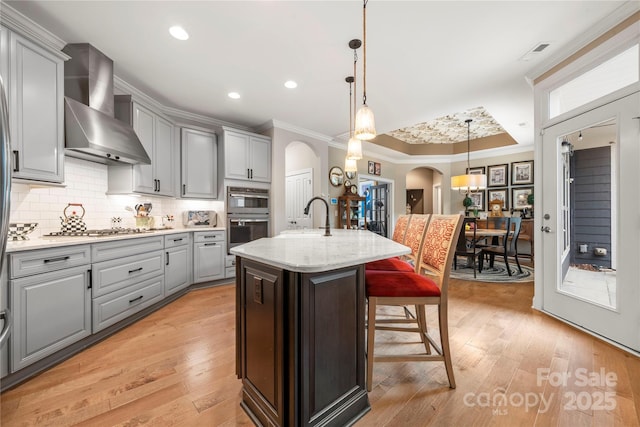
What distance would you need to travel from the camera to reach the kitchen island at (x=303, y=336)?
43.4 inches

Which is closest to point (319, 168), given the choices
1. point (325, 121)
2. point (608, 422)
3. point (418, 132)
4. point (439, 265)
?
point (325, 121)

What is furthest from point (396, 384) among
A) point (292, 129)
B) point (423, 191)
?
point (423, 191)

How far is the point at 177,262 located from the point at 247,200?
1.40 meters

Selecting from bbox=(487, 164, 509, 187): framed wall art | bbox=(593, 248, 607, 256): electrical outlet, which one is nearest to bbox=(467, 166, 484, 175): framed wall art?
bbox=(487, 164, 509, 187): framed wall art

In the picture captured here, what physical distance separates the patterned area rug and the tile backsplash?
15.7ft

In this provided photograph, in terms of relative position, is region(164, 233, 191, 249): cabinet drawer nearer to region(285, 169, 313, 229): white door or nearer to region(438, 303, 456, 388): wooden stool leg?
region(285, 169, 313, 229): white door

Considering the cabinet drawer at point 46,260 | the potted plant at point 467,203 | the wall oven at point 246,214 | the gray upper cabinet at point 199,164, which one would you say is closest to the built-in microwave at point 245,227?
the wall oven at point 246,214

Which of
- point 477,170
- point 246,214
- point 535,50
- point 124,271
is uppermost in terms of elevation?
point 535,50

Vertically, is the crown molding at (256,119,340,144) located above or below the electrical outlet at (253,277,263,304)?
above

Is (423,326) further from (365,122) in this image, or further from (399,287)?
(365,122)

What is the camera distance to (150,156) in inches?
128

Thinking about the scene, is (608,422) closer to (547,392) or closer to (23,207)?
(547,392)

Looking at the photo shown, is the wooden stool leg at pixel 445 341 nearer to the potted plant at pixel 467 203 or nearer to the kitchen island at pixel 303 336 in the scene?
the kitchen island at pixel 303 336

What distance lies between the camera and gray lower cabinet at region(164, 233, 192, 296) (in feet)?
10.1
